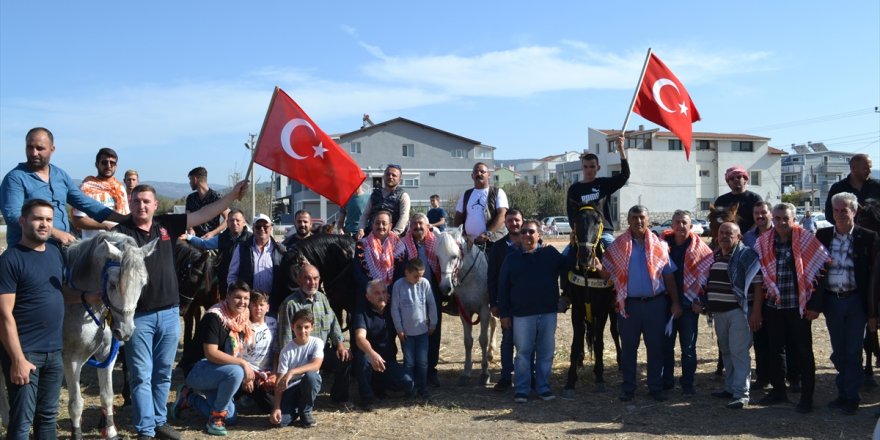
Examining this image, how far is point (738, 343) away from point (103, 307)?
5322 millimetres

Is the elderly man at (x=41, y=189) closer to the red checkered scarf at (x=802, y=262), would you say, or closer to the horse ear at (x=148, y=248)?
the horse ear at (x=148, y=248)

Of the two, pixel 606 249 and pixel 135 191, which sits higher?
pixel 135 191

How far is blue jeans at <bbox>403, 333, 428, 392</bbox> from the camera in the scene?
22.5ft

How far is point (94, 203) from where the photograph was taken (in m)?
5.55

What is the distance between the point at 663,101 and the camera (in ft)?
27.3

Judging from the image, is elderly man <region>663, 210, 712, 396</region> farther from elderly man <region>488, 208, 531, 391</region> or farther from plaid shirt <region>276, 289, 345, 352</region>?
plaid shirt <region>276, 289, 345, 352</region>

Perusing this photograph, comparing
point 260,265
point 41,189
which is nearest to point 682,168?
point 260,265

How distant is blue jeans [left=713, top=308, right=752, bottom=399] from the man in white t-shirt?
2.65 m

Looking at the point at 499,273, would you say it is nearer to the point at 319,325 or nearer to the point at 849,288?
the point at 319,325

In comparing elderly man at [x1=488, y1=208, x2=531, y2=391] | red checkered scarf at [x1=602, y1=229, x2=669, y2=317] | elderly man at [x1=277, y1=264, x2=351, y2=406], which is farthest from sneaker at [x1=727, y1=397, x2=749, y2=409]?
elderly man at [x1=277, y1=264, x2=351, y2=406]

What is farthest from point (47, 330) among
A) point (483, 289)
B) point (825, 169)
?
point (825, 169)

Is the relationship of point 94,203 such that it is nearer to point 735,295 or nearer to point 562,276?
point 562,276

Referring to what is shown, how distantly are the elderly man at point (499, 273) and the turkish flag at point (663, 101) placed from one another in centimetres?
235

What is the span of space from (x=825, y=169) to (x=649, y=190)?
48235mm
